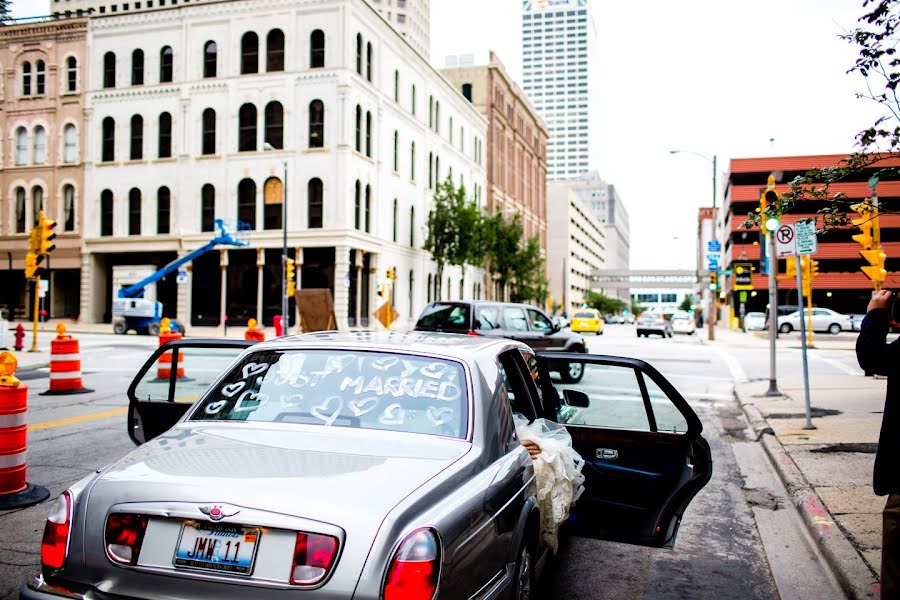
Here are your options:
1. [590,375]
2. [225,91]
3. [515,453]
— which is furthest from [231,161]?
[515,453]

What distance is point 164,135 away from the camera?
147 ft

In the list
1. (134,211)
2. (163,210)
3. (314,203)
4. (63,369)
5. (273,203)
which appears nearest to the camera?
(63,369)

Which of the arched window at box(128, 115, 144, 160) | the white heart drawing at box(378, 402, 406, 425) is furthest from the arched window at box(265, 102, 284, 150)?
the white heart drawing at box(378, 402, 406, 425)

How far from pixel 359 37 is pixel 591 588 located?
42489 mm

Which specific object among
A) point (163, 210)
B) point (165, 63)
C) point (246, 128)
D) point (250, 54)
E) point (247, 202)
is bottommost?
point (163, 210)

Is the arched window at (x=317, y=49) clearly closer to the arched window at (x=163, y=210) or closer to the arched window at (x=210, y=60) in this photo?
the arched window at (x=210, y=60)

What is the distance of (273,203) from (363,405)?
4049 cm

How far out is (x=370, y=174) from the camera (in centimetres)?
4456

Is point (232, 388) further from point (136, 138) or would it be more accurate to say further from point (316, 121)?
point (136, 138)

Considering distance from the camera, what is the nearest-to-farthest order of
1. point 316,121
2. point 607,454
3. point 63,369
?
point 607,454
point 63,369
point 316,121

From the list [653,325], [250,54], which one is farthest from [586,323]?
[250,54]

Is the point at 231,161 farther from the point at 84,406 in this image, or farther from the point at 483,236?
the point at 84,406

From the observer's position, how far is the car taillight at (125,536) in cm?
275

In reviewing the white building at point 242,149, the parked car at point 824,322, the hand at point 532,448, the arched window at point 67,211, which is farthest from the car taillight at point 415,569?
the parked car at point 824,322
